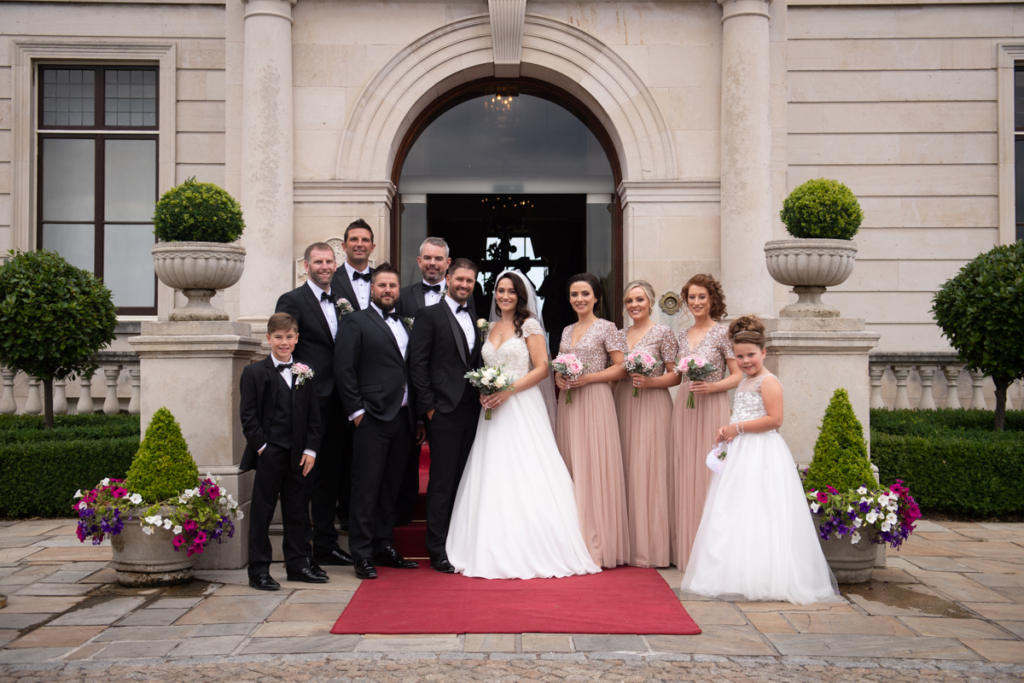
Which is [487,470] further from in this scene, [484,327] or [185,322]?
[185,322]

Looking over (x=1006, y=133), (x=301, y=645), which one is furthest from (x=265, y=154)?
(x=1006, y=133)

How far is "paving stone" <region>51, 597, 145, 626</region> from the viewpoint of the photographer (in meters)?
4.47

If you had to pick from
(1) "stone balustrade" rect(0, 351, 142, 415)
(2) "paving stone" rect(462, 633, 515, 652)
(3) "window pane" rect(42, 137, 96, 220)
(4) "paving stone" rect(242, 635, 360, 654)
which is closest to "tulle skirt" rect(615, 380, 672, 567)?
(2) "paving stone" rect(462, 633, 515, 652)

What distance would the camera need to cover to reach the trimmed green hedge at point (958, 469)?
744 cm

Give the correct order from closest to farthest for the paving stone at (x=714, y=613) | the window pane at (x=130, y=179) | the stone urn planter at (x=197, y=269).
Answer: the paving stone at (x=714, y=613) < the stone urn planter at (x=197, y=269) < the window pane at (x=130, y=179)

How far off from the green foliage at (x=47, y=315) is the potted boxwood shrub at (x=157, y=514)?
3.11m

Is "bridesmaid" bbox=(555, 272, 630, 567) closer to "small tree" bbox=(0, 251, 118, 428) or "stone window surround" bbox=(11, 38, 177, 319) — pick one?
"small tree" bbox=(0, 251, 118, 428)

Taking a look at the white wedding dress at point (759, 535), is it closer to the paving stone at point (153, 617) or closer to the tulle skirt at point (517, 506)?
the tulle skirt at point (517, 506)

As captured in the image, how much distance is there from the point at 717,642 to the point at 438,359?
2485mm

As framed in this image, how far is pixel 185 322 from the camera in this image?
5812 mm

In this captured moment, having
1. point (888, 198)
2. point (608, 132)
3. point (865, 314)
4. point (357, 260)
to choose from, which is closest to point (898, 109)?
point (888, 198)

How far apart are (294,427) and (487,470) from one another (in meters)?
1.29

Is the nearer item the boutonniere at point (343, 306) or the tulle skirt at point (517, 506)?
the tulle skirt at point (517, 506)

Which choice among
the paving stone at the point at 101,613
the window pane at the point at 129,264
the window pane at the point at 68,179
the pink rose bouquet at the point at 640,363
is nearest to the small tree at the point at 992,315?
the pink rose bouquet at the point at 640,363
